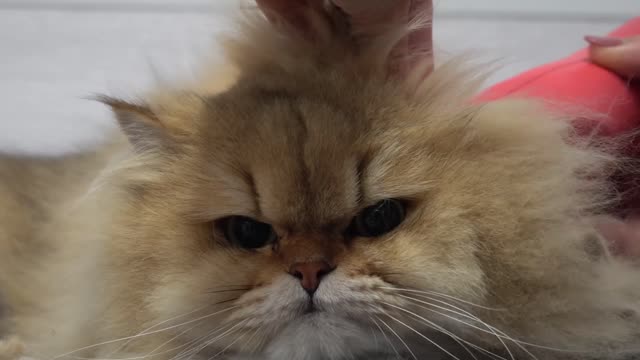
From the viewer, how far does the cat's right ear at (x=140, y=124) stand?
1062 millimetres

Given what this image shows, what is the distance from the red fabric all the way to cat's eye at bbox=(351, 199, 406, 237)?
277 mm

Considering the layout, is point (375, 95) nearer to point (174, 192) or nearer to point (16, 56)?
point (174, 192)

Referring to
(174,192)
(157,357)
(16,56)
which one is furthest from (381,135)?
(16,56)

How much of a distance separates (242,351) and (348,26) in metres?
0.50

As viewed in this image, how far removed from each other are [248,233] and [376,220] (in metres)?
0.18

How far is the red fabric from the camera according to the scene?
3.55 ft

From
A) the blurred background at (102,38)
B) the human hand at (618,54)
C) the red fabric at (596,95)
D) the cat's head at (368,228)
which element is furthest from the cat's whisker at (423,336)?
the blurred background at (102,38)

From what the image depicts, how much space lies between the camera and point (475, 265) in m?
0.92

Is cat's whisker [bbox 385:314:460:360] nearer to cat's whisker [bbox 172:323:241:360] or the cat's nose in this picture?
the cat's nose

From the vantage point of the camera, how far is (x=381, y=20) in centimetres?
104

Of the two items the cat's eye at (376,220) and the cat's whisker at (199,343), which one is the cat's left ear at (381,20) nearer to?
the cat's eye at (376,220)

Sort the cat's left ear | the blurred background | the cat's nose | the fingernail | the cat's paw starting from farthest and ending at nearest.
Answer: the blurred background → the cat's paw → the fingernail → the cat's left ear → the cat's nose

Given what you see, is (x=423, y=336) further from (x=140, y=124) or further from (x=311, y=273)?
(x=140, y=124)

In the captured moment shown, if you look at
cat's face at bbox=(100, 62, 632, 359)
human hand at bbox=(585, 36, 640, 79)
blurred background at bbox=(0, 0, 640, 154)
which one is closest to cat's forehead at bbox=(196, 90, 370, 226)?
cat's face at bbox=(100, 62, 632, 359)
